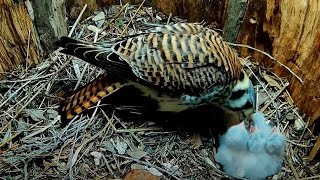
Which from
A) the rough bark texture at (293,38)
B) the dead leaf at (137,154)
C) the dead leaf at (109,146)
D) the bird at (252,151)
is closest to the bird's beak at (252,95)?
the bird at (252,151)

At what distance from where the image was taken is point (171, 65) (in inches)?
84.1

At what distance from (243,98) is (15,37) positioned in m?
1.07

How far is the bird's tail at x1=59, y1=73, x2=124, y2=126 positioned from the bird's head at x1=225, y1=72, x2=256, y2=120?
496mm

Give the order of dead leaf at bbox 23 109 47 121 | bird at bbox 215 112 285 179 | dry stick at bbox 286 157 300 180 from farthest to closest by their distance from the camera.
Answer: dead leaf at bbox 23 109 47 121
dry stick at bbox 286 157 300 180
bird at bbox 215 112 285 179

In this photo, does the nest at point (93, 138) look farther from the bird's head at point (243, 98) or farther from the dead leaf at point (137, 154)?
Result: the bird's head at point (243, 98)

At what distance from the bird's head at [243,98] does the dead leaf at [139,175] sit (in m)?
0.49

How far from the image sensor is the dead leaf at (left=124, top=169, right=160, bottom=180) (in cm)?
213

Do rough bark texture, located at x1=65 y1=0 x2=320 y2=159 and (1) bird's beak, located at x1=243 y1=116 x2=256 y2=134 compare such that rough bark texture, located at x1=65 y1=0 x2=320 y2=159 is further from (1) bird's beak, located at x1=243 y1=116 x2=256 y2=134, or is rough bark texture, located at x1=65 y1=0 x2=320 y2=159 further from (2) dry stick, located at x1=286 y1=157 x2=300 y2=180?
(1) bird's beak, located at x1=243 y1=116 x2=256 y2=134

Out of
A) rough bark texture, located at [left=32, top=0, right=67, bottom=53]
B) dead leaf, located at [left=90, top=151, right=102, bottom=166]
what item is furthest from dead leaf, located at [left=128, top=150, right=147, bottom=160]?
rough bark texture, located at [left=32, top=0, right=67, bottom=53]

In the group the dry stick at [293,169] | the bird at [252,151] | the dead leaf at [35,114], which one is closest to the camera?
the bird at [252,151]

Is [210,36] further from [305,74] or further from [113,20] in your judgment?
[113,20]

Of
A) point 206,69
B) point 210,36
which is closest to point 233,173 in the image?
point 206,69

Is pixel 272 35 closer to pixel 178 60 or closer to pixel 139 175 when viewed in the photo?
pixel 178 60

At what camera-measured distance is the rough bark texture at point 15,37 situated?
7.59 feet
